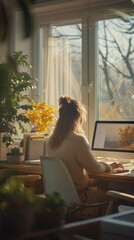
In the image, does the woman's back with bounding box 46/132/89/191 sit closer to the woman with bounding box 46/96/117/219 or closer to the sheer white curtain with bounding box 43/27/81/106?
the woman with bounding box 46/96/117/219

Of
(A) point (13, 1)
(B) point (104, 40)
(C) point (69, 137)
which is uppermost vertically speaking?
(B) point (104, 40)

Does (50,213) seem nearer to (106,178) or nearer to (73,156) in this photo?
(73,156)

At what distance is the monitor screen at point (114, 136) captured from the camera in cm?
394

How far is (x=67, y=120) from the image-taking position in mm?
3359

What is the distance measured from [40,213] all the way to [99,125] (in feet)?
9.91

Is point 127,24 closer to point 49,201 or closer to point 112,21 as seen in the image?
point 112,21

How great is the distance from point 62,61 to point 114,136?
55.6 inches

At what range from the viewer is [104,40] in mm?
4715

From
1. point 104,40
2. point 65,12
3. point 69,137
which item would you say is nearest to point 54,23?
point 65,12

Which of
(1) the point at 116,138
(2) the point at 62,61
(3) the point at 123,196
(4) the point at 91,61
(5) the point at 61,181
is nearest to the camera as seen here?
(3) the point at 123,196

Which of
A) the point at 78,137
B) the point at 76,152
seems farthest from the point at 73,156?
the point at 78,137

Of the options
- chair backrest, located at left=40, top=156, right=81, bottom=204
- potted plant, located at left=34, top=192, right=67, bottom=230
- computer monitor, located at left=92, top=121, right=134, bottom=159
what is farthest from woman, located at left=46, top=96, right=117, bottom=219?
potted plant, located at left=34, top=192, right=67, bottom=230

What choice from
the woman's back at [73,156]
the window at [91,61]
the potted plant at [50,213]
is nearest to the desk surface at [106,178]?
the woman's back at [73,156]

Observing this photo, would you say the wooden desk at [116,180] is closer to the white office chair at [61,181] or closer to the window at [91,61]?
the white office chair at [61,181]
